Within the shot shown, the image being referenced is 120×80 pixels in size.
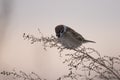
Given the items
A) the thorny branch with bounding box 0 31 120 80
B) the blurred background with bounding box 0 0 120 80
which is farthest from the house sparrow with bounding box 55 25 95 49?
the blurred background with bounding box 0 0 120 80

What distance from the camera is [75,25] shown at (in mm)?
1357

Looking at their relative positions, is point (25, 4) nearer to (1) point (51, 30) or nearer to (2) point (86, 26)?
(1) point (51, 30)

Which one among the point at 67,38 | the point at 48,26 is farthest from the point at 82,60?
the point at 48,26

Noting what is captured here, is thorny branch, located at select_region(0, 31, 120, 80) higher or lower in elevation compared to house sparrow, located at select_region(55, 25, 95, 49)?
lower

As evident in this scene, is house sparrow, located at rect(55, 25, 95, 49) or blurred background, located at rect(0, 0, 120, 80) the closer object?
house sparrow, located at rect(55, 25, 95, 49)

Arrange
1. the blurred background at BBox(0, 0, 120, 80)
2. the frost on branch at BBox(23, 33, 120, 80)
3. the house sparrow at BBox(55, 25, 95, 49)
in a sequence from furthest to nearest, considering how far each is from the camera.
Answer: the blurred background at BBox(0, 0, 120, 80)
the house sparrow at BBox(55, 25, 95, 49)
the frost on branch at BBox(23, 33, 120, 80)

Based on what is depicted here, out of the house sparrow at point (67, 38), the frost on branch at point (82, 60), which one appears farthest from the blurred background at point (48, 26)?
the house sparrow at point (67, 38)

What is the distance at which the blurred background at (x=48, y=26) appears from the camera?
131 centimetres

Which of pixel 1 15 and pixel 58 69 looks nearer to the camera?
pixel 58 69

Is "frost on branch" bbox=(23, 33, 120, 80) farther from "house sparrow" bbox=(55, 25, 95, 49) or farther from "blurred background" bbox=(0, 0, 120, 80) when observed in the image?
"blurred background" bbox=(0, 0, 120, 80)

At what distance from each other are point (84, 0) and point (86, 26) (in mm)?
154

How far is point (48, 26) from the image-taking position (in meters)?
1.38

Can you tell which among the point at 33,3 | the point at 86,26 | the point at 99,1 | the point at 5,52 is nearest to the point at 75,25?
the point at 86,26

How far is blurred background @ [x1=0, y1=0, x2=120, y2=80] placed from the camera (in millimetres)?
1312
